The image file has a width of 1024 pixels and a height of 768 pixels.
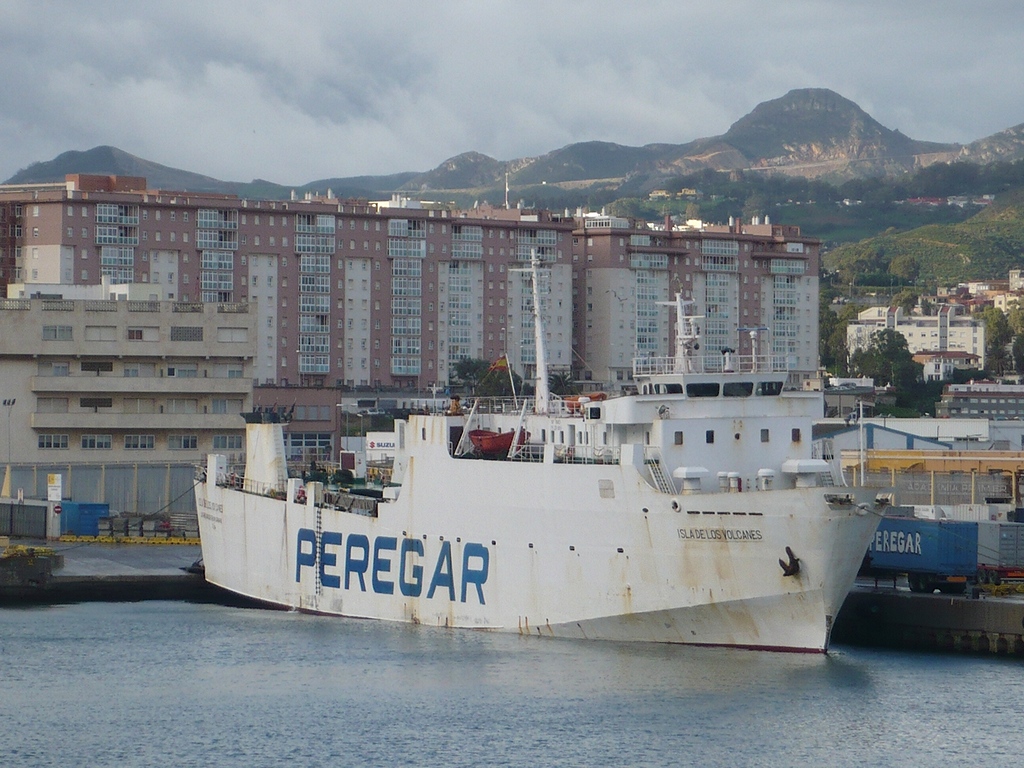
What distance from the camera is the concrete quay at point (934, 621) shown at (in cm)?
4394

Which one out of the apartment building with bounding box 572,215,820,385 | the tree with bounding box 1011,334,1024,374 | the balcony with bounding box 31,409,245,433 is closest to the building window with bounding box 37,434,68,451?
the balcony with bounding box 31,409,245,433

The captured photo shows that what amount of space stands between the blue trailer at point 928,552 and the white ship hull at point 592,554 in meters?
7.43

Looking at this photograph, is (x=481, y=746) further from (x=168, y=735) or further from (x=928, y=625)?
(x=928, y=625)

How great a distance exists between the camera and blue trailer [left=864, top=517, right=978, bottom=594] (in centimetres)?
4709

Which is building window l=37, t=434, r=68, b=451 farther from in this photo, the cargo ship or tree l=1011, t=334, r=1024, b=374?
tree l=1011, t=334, r=1024, b=374

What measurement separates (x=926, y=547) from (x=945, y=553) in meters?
0.52

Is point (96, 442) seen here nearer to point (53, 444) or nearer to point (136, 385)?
point (53, 444)

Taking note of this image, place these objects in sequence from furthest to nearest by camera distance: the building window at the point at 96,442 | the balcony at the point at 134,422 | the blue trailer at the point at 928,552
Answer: the building window at the point at 96,442
the balcony at the point at 134,422
the blue trailer at the point at 928,552

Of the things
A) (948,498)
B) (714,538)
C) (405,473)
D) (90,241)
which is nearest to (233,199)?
(90,241)

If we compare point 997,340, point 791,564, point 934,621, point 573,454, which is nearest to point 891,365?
point 997,340

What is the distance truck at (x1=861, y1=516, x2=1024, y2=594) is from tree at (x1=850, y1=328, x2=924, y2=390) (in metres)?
99.9

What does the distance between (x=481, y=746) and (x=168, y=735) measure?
241 inches

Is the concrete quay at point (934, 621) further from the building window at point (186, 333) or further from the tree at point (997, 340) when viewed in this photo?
the tree at point (997, 340)

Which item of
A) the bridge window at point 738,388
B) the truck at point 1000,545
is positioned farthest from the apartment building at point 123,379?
the truck at point 1000,545
